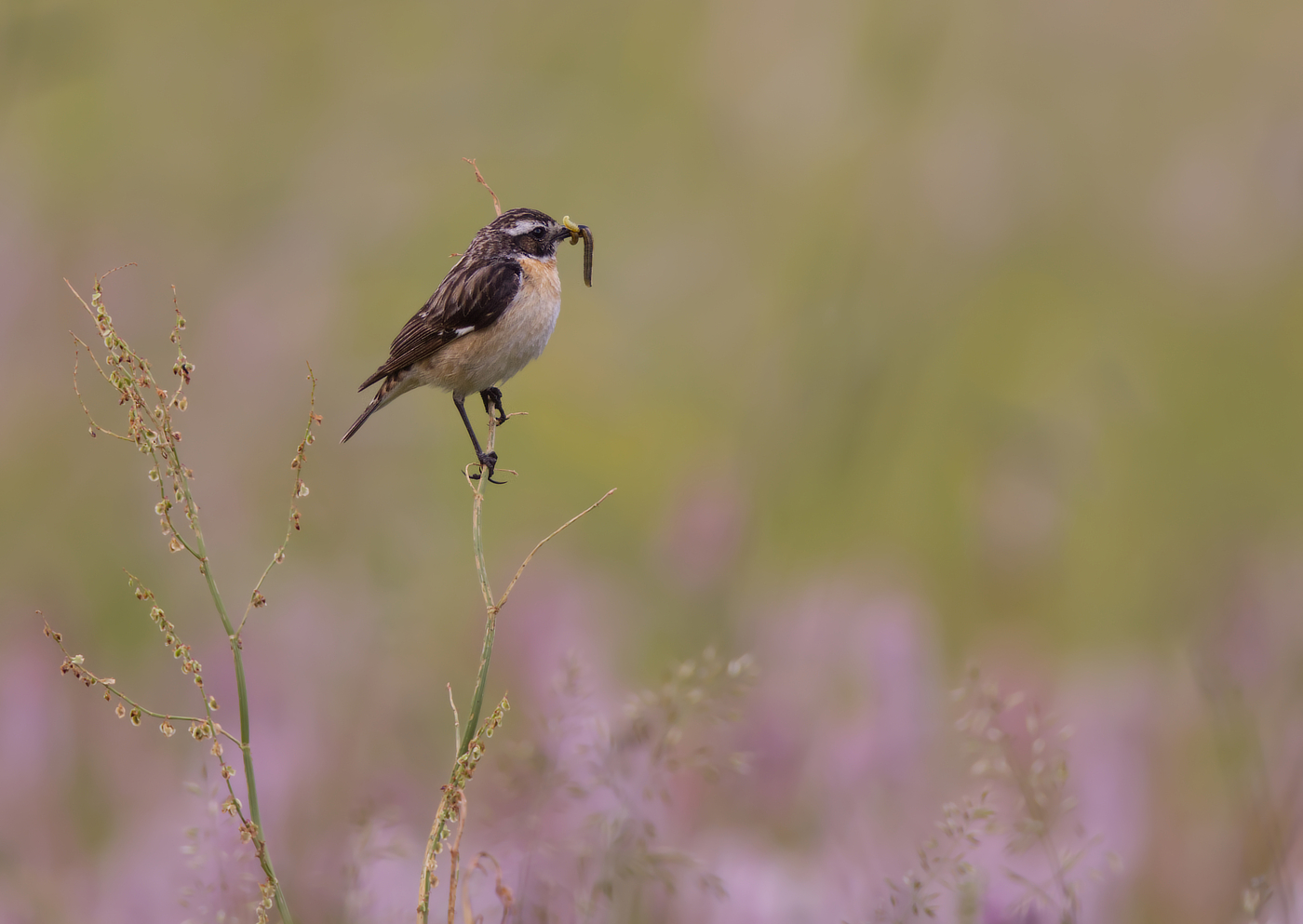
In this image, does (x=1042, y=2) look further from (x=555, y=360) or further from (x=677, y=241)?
(x=555, y=360)

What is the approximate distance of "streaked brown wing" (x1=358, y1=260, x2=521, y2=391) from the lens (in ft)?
11.7

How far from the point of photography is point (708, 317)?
738 cm

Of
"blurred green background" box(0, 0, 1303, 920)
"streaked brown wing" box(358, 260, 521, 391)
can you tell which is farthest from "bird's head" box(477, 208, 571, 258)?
"blurred green background" box(0, 0, 1303, 920)

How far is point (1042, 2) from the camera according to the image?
9672 mm

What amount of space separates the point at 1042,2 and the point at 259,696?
9029mm

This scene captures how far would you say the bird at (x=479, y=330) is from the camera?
138 inches

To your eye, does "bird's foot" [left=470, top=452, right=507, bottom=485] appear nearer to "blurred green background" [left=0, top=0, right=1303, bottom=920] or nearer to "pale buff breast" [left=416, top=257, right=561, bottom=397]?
"pale buff breast" [left=416, top=257, right=561, bottom=397]

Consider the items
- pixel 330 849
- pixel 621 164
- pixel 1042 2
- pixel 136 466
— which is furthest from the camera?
pixel 1042 2

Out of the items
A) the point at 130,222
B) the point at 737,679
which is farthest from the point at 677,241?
the point at 737,679

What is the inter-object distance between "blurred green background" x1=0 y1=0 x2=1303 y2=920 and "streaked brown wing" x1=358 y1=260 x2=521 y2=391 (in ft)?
2.01

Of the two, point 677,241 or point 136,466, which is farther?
point 677,241

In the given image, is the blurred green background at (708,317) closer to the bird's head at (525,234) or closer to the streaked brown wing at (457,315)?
the bird's head at (525,234)

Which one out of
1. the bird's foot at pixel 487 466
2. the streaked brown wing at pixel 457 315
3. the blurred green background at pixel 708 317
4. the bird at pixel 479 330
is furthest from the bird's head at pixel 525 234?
the bird's foot at pixel 487 466

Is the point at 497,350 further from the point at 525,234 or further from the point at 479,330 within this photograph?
the point at 525,234
